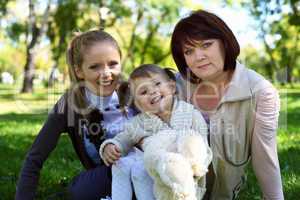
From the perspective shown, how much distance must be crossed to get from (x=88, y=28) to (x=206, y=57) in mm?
16867

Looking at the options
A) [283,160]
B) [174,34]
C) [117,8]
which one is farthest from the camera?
[117,8]

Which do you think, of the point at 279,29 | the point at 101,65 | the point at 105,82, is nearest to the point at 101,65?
the point at 101,65

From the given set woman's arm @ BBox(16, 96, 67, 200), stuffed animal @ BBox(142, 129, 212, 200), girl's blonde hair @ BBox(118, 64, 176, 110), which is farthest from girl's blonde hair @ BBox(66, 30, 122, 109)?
stuffed animal @ BBox(142, 129, 212, 200)

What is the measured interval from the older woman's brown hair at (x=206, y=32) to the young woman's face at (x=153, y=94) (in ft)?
0.99

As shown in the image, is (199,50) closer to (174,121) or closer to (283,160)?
(174,121)

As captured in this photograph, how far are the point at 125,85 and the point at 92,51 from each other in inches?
11.6

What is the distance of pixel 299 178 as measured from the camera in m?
4.07

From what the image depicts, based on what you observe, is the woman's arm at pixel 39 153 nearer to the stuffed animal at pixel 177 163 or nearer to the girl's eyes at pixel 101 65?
the girl's eyes at pixel 101 65

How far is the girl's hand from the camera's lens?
2.84m

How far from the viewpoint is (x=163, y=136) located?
106 inches

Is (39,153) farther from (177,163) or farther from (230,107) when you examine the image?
(230,107)

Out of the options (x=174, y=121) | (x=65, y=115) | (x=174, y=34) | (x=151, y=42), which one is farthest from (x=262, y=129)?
(x=151, y=42)

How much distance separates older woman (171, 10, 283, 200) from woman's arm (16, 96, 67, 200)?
83 cm

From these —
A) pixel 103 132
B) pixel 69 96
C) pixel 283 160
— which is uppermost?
pixel 69 96
